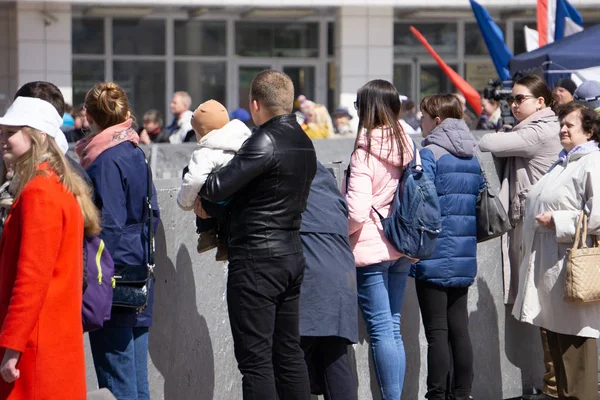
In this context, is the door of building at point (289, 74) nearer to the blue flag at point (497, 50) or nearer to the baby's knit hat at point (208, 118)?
the blue flag at point (497, 50)

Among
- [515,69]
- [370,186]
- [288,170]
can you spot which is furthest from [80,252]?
[515,69]

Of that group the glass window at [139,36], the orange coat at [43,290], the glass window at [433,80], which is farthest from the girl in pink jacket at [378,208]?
the glass window at [433,80]

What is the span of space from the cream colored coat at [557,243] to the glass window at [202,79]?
18.3 metres

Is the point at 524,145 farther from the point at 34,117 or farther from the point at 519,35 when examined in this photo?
the point at 519,35

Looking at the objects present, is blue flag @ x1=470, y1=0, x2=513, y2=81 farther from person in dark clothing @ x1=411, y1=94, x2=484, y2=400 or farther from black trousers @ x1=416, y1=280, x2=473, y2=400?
black trousers @ x1=416, y1=280, x2=473, y2=400

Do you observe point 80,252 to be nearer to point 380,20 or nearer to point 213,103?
point 213,103

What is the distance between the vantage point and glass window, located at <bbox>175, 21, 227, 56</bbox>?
24188mm

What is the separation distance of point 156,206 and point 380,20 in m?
18.3

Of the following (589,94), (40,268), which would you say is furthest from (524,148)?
(40,268)

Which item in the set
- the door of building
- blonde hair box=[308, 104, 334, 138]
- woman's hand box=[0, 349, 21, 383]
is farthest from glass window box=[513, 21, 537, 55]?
woman's hand box=[0, 349, 21, 383]

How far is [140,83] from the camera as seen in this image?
23906 millimetres

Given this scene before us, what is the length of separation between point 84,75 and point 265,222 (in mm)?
19666

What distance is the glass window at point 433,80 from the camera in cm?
2523

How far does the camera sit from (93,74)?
23.8 meters
